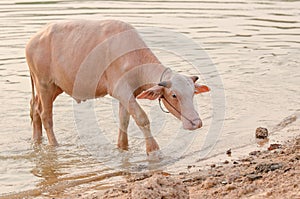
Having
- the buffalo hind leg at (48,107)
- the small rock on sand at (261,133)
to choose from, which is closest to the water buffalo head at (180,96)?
the small rock on sand at (261,133)

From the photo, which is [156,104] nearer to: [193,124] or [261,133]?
[261,133]

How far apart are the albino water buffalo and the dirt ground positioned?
85 centimetres

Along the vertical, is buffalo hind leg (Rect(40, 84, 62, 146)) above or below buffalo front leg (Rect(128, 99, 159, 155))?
below

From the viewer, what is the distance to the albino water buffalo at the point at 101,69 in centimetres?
867

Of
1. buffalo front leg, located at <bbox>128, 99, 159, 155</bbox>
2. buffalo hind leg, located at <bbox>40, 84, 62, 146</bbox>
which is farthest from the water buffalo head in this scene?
buffalo hind leg, located at <bbox>40, 84, 62, 146</bbox>

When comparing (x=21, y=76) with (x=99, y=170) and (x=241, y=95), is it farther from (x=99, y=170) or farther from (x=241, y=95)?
(x=99, y=170)

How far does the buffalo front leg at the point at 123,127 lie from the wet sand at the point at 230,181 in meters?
1.13

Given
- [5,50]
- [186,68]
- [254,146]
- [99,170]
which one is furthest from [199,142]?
[5,50]

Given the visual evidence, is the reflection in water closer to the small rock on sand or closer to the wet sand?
the wet sand

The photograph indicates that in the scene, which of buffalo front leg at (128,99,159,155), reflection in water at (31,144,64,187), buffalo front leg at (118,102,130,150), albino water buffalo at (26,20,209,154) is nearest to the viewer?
reflection in water at (31,144,64,187)

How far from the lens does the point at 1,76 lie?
1334 cm

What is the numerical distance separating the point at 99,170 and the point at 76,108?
10.2 feet

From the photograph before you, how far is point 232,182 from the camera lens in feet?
23.5

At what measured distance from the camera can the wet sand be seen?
20.8 feet
